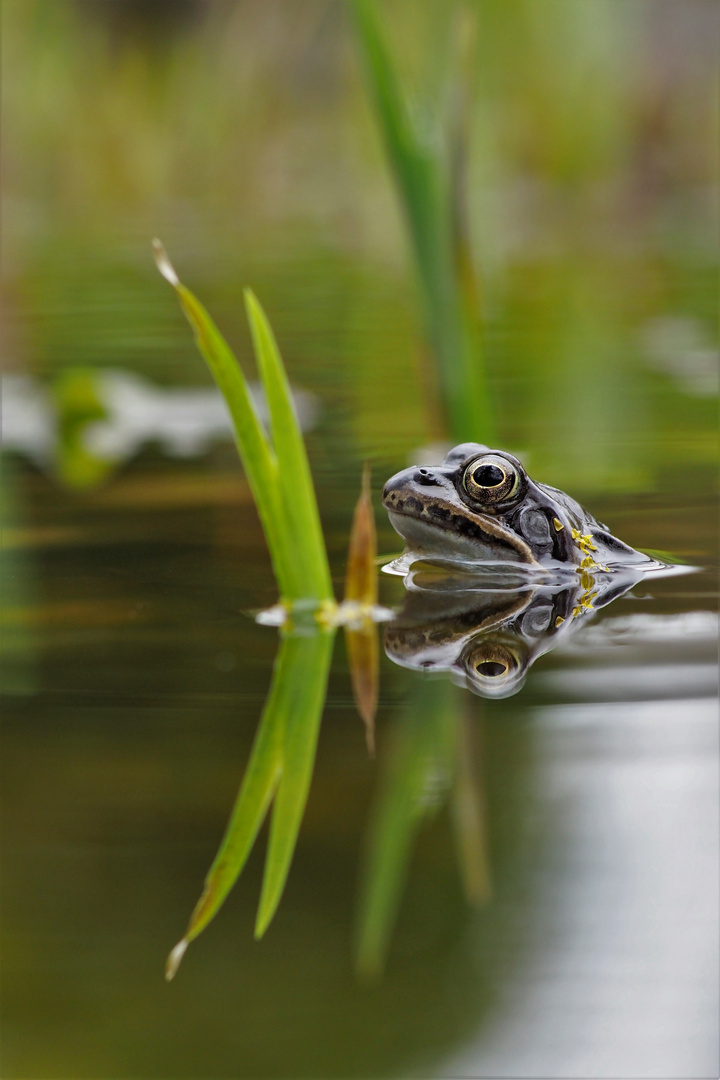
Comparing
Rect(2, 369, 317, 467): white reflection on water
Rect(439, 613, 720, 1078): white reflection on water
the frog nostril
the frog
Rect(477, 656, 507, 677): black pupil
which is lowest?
Rect(439, 613, 720, 1078): white reflection on water

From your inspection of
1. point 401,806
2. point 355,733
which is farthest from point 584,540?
point 401,806

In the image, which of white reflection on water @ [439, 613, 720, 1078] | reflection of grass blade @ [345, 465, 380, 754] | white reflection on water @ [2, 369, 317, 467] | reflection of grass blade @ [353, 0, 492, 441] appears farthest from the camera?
white reflection on water @ [2, 369, 317, 467]

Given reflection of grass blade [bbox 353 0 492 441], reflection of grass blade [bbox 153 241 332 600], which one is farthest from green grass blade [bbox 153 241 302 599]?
reflection of grass blade [bbox 353 0 492 441]

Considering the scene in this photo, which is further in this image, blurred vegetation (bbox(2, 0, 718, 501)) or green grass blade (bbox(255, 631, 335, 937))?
blurred vegetation (bbox(2, 0, 718, 501))

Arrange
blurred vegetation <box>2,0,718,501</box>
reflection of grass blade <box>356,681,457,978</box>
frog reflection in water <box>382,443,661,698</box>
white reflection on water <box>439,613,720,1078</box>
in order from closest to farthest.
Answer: white reflection on water <box>439,613,720,1078</box> → reflection of grass blade <box>356,681,457,978</box> → frog reflection in water <box>382,443,661,698</box> → blurred vegetation <box>2,0,718,501</box>

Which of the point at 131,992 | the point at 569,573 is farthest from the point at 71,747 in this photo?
the point at 569,573

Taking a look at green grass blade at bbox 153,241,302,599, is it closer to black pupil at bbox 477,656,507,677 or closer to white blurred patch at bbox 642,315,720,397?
black pupil at bbox 477,656,507,677

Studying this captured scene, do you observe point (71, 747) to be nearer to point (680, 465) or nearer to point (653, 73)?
point (680, 465)

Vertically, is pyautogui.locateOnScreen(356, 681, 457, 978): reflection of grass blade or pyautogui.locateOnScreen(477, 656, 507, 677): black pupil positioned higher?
pyautogui.locateOnScreen(477, 656, 507, 677): black pupil
